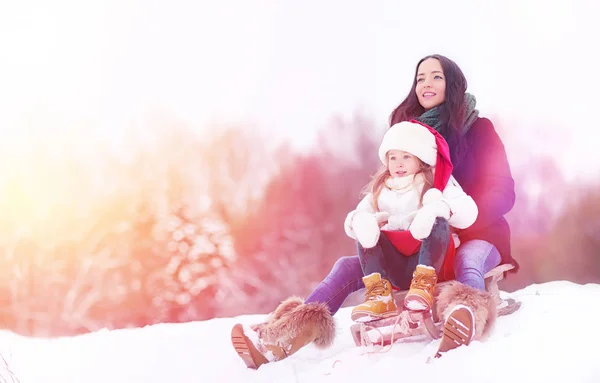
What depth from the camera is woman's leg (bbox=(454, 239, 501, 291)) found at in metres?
1.48

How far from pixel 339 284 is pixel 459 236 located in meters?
0.34

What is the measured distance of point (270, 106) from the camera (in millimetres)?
Result: 2215

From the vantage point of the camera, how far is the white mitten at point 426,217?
144 centimetres

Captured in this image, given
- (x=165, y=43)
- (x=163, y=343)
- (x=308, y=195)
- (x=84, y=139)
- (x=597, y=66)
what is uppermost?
(x=165, y=43)

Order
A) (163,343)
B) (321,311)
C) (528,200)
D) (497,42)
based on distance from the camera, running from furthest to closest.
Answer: (528,200) < (497,42) < (163,343) < (321,311)

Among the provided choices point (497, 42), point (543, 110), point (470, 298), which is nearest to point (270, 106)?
point (497, 42)

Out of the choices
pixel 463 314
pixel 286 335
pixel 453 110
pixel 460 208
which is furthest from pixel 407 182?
pixel 286 335

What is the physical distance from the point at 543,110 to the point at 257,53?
101cm

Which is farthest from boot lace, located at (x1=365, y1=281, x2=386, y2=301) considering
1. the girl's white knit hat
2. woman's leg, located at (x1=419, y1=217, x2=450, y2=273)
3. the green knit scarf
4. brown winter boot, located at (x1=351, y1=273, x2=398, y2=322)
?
the green knit scarf

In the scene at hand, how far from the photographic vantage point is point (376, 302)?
147 cm

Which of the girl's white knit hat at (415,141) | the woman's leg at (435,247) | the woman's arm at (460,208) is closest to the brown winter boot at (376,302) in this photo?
the woman's leg at (435,247)

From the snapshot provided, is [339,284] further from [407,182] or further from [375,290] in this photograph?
[407,182]

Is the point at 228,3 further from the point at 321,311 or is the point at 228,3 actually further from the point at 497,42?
the point at 321,311

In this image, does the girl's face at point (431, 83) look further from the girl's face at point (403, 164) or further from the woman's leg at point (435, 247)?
the woman's leg at point (435, 247)
